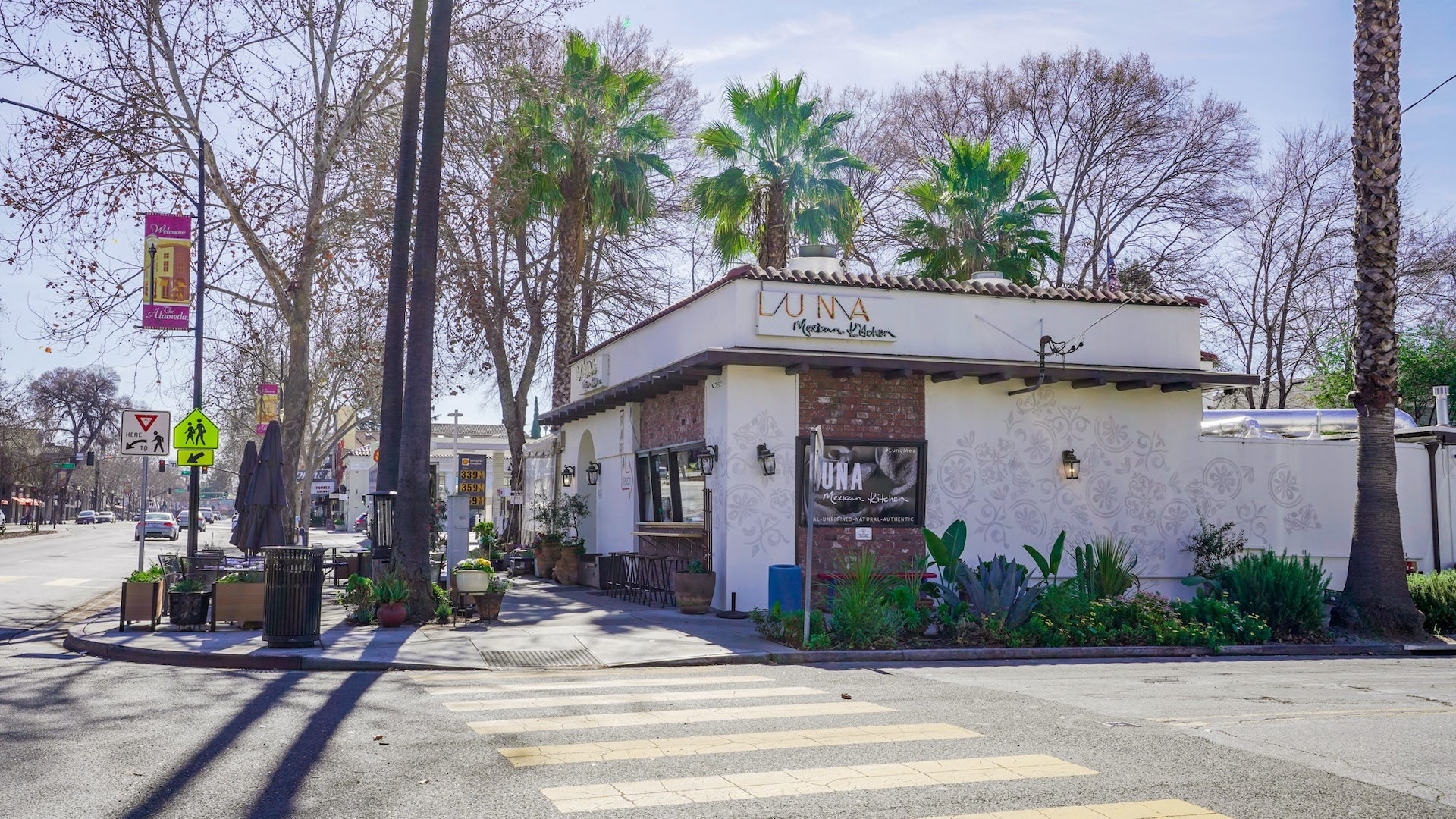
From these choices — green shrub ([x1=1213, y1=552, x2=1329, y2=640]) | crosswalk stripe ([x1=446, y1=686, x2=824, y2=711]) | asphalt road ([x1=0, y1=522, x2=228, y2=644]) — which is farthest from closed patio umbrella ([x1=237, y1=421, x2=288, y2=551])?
green shrub ([x1=1213, y1=552, x2=1329, y2=640])

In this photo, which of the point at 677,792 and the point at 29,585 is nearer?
the point at 677,792

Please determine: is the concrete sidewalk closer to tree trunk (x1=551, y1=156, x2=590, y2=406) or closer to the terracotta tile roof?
the terracotta tile roof

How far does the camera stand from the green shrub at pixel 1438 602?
17.7 metres

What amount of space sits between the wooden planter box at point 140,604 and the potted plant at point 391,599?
2.74 meters

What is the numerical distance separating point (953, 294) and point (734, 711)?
11.3 metres

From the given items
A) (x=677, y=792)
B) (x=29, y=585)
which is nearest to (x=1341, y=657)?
(x=677, y=792)

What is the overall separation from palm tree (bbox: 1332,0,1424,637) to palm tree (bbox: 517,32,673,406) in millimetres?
15676

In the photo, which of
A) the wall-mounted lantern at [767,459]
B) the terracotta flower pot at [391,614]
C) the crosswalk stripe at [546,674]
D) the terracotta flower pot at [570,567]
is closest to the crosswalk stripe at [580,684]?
the crosswalk stripe at [546,674]

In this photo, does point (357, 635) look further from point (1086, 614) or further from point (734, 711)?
point (1086, 614)

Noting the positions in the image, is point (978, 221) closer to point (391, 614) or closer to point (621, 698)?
point (391, 614)

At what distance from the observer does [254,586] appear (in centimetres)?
1536

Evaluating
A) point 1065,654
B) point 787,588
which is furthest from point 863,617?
point 1065,654

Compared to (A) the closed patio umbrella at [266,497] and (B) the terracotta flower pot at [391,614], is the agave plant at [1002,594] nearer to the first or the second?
(B) the terracotta flower pot at [391,614]

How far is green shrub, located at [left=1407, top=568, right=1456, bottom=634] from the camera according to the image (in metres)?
17.7
